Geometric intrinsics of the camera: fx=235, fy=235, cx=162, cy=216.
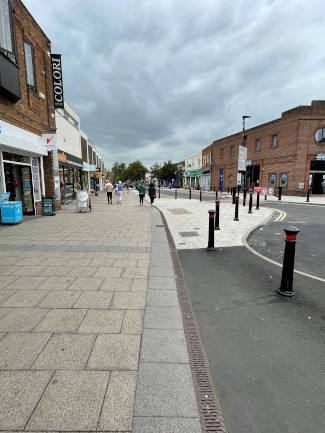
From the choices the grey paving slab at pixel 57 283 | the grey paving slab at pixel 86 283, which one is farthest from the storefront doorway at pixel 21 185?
the grey paving slab at pixel 86 283

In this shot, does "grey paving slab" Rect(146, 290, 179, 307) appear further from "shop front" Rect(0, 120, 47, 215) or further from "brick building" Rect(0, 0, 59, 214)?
"shop front" Rect(0, 120, 47, 215)

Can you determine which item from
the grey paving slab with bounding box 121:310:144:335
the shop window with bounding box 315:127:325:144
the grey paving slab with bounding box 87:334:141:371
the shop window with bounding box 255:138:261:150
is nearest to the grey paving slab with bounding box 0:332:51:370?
the grey paving slab with bounding box 87:334:141:371

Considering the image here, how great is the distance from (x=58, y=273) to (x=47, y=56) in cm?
1284

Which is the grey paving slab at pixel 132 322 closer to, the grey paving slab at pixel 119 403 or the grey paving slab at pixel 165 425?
the grey paving slab at pixel 119 403

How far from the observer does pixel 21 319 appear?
2918 millimetres

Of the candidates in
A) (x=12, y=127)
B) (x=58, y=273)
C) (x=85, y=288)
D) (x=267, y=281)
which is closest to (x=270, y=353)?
(x=267, y=281)

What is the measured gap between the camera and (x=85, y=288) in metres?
3.76

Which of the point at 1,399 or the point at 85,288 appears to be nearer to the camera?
the point at 1,399

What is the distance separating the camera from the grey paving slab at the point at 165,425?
5.34 ft

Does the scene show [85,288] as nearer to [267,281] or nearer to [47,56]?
[267,281]

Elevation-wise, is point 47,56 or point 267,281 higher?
point 47,56

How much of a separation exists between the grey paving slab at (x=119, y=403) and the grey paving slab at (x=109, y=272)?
7.43ft

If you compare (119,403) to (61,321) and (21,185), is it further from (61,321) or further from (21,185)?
(21,185)

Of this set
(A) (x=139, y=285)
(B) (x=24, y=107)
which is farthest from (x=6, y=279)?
(B) (x=24, y=107)
